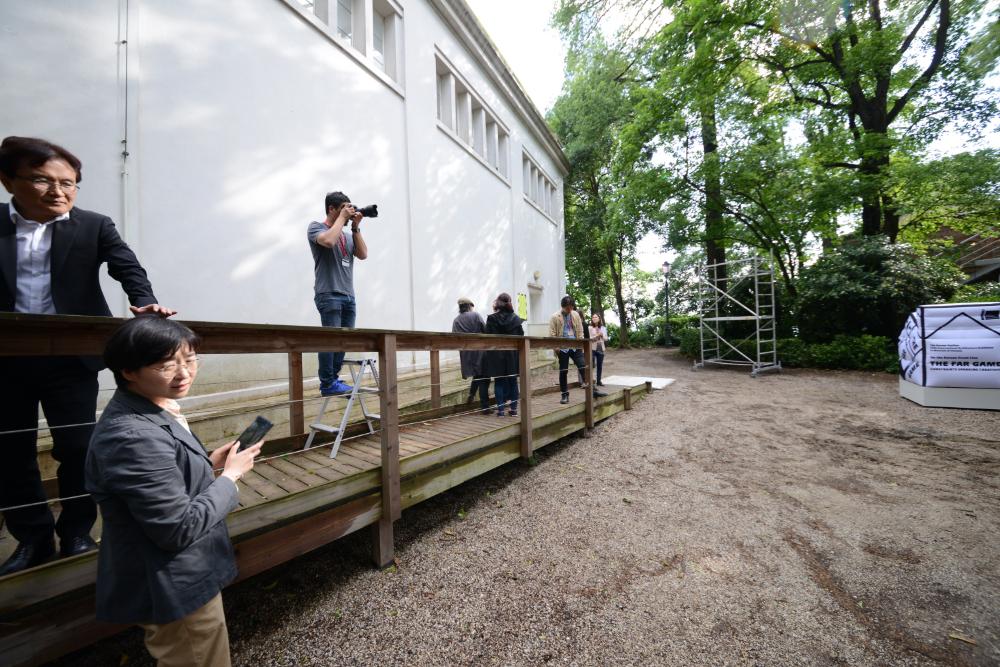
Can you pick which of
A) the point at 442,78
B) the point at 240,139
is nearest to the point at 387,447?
the point at 240,139

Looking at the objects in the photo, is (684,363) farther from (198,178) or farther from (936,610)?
(198,178)

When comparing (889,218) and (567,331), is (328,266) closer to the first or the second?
(567,331)

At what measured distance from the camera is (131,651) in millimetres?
1911

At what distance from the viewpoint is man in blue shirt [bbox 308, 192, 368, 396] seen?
3.28m

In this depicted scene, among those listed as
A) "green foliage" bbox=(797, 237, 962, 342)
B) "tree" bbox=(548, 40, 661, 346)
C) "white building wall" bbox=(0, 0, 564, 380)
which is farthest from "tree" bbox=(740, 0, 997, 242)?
"white building wall" bbox=(0, 0, 564, 380)

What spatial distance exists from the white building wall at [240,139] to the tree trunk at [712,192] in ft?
28.8

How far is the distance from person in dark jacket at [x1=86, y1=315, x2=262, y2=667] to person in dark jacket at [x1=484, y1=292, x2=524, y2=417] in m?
3.75

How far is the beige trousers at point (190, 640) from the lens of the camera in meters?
1.14

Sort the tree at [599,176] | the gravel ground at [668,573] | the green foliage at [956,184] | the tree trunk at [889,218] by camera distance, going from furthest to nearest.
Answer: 1. the tree at [599,176]
2. the tree trunk at [889,218]
3. the green foliage at [956,184]
4. the gravel ground at [668,573]

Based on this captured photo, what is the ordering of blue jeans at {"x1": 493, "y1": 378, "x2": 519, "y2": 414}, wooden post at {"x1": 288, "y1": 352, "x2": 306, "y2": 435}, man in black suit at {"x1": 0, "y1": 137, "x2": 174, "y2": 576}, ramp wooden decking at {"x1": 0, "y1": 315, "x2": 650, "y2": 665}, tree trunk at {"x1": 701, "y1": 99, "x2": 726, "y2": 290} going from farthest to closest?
tree trunk at {"x1": 701, "y1": 99, "x2": 726, "y2": 290} < blue jeans at {"x1": 493, "y1": 378, "x2": 519, "y2": 414} < wooden post at {"x1": 288, "y1": 352, "x2": 306, "y2": 435} < man in black suit at {"x1": 0, "y1": 137, "x2": 174, "y2": 576} < ramp wooden decking at {"x1": 0, "y1": 315, "x2": 650, "y2": 665}

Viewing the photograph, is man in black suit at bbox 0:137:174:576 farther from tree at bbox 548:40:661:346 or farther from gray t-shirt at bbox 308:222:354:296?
tree at bbox 548:40:661:346

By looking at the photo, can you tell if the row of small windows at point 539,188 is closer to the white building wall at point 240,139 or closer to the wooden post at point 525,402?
the white building wall at point 240,139

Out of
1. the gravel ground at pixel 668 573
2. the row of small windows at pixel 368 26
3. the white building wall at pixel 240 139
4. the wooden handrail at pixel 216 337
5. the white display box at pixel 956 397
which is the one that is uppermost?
the row of small windows at pixel 368 26

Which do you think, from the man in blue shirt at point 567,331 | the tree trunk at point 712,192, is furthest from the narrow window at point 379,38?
the tree trunk at point 712,192
